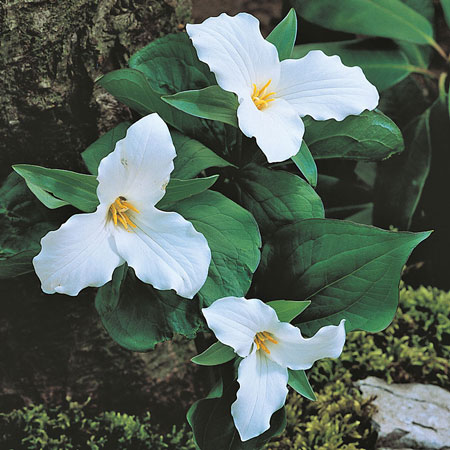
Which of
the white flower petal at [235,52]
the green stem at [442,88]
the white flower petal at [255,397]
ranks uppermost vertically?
the white flower petal at [235,52]

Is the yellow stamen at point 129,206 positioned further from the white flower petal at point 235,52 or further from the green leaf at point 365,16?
the green leaf at point 365,16

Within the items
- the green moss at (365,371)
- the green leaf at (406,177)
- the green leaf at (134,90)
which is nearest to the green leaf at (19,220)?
the green leaf at (134,90)

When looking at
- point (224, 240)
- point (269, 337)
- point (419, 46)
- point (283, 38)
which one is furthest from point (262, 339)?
point (419, 46)

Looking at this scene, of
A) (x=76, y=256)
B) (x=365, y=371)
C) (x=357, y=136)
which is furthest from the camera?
(x=365, y=371)

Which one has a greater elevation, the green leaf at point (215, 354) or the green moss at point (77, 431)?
the green leaf at point (215, 354)

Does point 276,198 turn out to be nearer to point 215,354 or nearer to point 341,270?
point 341,270

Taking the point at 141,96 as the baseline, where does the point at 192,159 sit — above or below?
below

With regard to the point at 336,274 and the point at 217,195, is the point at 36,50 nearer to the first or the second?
the point at 217,195

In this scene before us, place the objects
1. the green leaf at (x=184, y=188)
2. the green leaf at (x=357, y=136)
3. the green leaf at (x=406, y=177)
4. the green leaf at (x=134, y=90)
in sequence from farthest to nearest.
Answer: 1. the green leaf at (x=406, y=177)
2. the green leaf at (x=357, y=136)
3. the green leaf at (x=134, y=90)
4. the green leaf at (x=184, y=188)
